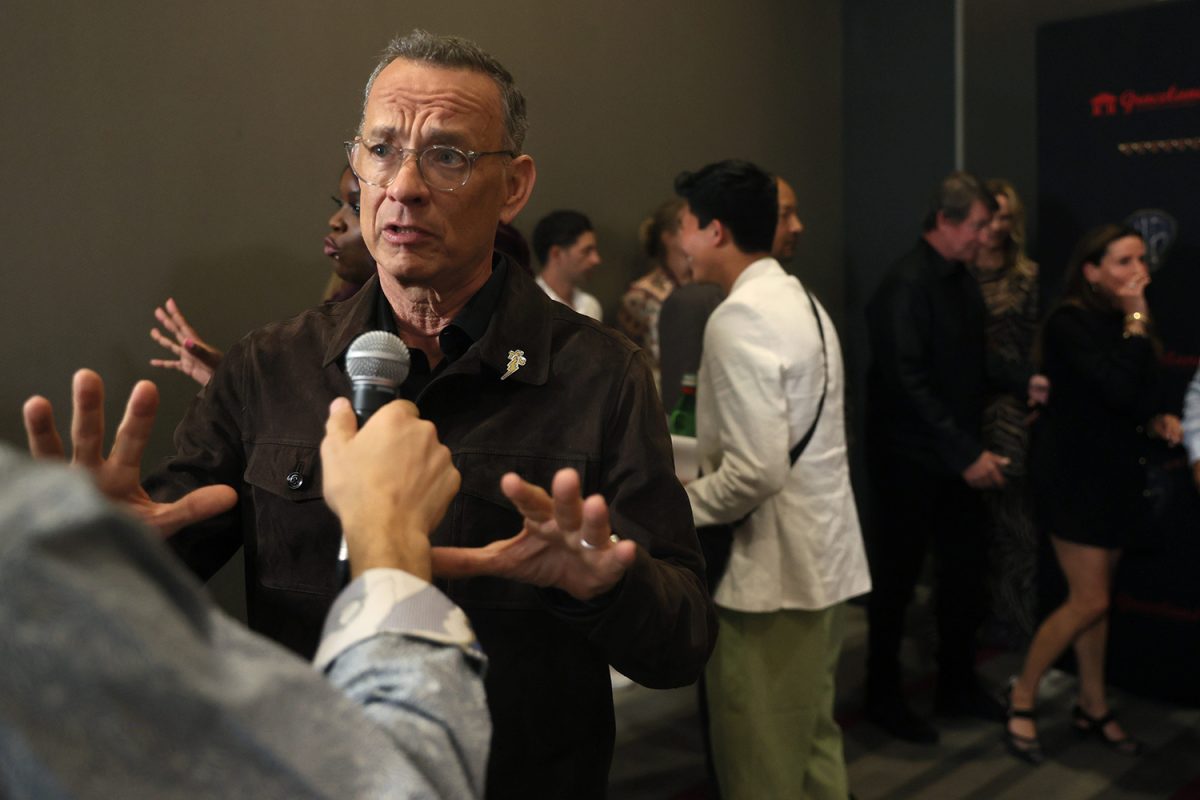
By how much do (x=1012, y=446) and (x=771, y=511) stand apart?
185 centimetres

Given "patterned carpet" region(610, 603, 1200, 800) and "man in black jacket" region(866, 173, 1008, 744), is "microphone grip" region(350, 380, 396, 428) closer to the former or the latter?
"patterned carpet" region(610, 603, 1200, 800)

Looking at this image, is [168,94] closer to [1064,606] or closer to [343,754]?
[343,754]

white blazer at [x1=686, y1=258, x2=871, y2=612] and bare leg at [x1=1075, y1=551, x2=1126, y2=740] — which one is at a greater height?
white blazer at [x1=686, y1=258, x2=871, y2=612]

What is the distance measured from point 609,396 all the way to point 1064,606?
2794mm

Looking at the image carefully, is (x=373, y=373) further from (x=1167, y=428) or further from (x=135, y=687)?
(x=1167, y=428)

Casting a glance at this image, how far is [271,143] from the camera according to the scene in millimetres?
3242

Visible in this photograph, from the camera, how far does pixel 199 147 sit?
3.08m

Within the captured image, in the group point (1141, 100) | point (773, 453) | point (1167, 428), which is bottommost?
point (1167, 428)

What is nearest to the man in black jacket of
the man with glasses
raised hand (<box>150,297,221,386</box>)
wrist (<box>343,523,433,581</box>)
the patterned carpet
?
the patterned carpet

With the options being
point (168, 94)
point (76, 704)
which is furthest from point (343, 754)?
point (168, 94)

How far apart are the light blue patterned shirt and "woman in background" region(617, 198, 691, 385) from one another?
366cm

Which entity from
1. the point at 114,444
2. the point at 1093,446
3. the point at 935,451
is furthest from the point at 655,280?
the point at 114,444

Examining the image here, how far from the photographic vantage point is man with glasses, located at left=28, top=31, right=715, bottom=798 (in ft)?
4.40

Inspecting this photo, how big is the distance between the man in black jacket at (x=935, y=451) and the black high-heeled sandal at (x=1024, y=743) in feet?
0.68
